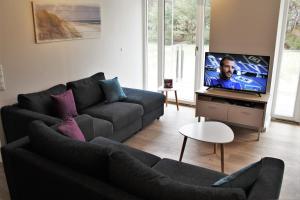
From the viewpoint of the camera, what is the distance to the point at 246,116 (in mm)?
3980

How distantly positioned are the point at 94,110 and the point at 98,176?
2.08m

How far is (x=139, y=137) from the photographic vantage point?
4035 millimetres

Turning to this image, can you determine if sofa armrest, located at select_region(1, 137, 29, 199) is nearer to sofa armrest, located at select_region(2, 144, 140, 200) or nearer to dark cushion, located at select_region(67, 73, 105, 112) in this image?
sofa armrest, located at select_region(2, 144, 140, 200)

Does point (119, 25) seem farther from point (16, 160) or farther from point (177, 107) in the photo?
point (16, 160)

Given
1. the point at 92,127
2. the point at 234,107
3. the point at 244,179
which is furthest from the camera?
the point at 234,107

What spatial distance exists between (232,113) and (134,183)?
9.37 ft

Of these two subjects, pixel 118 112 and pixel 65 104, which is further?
pixel 118 112

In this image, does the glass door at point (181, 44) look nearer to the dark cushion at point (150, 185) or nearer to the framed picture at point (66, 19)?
the framed picture at point (66, 19)

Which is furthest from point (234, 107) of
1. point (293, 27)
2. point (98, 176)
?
point (98, 176)

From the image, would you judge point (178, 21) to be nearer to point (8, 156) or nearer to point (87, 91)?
point (87, 91)

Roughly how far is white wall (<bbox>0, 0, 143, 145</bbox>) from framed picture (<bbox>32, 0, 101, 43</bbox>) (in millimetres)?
89

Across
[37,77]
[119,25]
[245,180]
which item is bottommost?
[245,180]

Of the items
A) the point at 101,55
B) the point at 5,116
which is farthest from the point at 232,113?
the point at 5,116

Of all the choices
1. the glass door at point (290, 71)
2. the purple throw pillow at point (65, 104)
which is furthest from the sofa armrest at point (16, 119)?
the glass door at point (290, 71)
